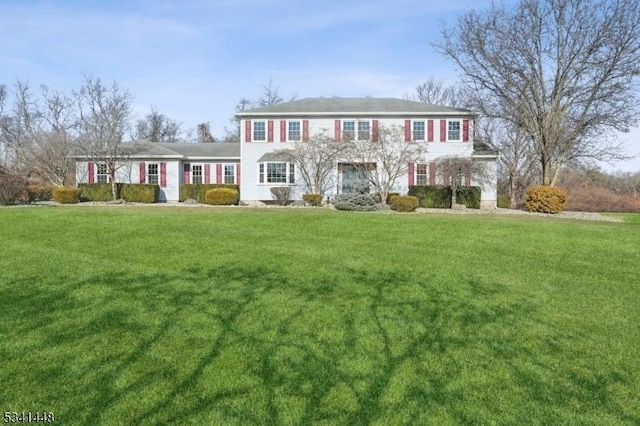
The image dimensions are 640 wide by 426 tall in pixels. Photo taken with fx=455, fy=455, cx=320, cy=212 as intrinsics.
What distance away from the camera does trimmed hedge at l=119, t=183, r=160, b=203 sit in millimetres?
28328

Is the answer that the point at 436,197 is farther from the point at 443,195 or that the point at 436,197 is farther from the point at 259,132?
the point at 259,132

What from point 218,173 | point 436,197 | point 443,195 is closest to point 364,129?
point 436,197

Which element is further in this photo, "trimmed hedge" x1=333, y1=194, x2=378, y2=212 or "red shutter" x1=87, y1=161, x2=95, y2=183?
"red shutter" x1=87, y1=161, x2=95, y2=183

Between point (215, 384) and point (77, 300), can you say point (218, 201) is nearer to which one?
point (77, 300)

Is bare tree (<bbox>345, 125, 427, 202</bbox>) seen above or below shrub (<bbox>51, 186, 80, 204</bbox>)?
above

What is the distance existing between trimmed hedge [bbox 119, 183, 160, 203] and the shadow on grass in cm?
2335

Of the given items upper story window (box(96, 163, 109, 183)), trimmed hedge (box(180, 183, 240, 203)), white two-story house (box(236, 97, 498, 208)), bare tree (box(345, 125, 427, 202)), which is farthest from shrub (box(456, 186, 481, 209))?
upper story window (box(96, 163, 109, 183))

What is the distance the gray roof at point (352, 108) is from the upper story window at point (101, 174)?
988 cm

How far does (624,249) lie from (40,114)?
5079 centimetres

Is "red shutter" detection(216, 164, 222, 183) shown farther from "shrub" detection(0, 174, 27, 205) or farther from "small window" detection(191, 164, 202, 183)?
"shrub" detection(0, 174, 27, 205)

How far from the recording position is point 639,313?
557 centimetres

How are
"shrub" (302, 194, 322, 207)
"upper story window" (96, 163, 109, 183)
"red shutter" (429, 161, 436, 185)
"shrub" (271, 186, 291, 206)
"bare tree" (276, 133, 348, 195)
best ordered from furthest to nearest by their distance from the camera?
"upper story window" (96, 163, 109, 183)
"red shutter" (429, 161, 436, 185)
"shrub" (271, 186, 291, 206)
"bare tree" (276, 133, 348, 195)
"shrub" (302, 194, 322, 207)

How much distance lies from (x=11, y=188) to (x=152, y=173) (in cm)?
937

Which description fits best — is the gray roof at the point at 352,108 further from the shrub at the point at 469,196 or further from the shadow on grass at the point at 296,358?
the shadow on grass at the point at 296,358
